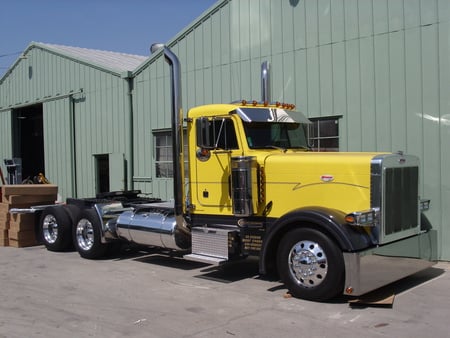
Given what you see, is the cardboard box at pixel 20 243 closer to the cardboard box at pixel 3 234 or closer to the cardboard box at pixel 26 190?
the cardboard box at pixel 3 234

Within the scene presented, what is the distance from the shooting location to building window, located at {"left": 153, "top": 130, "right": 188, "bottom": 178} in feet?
46.6

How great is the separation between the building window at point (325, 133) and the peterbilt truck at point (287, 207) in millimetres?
1893

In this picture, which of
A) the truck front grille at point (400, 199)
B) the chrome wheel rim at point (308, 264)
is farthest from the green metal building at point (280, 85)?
the chrome wheel rim at point (308, 264)

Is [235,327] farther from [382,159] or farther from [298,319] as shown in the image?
[382,159]

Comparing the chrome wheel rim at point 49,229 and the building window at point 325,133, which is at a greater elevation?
the building window at point 325,133

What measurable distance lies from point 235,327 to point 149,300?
5.60ft

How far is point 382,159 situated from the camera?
6.84m

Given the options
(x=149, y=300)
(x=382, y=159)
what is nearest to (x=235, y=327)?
(x=149, y=300)

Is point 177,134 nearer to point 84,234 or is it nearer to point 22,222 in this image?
point 84,234

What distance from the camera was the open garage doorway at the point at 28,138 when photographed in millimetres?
20797

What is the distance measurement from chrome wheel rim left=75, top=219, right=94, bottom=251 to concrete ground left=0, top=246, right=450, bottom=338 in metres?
1.28

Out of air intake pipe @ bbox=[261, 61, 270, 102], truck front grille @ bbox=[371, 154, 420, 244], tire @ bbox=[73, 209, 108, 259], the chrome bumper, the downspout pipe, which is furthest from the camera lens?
tire @ bbox=[73, 209, 108, 259]

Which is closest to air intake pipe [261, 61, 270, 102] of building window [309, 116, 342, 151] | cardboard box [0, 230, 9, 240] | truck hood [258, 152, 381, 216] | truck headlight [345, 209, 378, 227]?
building window [309, 116, 342, 151]

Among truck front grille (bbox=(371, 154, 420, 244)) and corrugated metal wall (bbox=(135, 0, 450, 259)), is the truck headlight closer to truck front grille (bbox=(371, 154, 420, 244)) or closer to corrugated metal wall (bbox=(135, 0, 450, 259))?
truck front grille (bbox=(371, 154, 420, 244))
